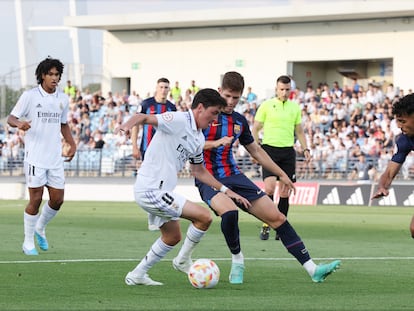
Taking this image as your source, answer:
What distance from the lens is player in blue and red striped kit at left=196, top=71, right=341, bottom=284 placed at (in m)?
9.93

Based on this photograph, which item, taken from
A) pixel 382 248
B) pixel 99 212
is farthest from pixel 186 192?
pixel 382 248

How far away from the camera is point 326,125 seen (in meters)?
35.7

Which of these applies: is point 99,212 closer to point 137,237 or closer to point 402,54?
point 137,237

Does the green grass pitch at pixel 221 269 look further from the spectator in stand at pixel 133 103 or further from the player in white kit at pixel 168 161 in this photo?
the spectator in stand at pixel 133 103

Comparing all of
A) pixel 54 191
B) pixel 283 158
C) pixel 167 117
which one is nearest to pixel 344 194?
pixel 283 158

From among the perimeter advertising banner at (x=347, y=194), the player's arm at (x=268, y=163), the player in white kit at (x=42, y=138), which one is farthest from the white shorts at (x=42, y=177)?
the perimeter advertising banner at (x=347, y=194)

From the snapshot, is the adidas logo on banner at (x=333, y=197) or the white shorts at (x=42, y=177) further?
the adidas logo on banner at (x=333, y=197)

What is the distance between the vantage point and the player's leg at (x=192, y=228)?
31.2ft

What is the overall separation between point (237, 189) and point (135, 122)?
227 centimetres

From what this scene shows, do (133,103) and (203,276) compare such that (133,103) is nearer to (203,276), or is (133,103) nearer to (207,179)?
(207,179)

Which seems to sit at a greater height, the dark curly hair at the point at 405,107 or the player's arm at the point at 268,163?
the dark curly hair at the point at 405,107

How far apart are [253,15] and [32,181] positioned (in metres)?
33.6

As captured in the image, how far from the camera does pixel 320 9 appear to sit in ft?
143

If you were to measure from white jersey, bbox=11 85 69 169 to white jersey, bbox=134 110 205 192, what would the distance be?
12.2ft
